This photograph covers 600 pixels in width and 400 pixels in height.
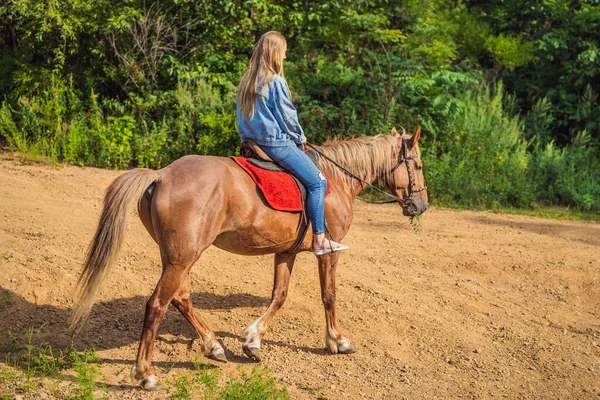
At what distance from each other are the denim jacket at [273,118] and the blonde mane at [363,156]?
0.74m

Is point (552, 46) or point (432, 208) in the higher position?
point (552, 46)

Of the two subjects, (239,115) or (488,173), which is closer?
(239,115)

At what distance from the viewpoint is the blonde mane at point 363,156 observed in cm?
654

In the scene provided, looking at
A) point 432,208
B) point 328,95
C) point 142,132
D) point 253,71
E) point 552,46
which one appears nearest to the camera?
point 253,71

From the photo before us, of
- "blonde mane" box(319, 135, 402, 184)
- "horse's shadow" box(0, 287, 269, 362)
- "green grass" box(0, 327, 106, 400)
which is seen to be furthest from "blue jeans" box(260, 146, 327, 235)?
"green grass" box(0, 327, 106, 400)

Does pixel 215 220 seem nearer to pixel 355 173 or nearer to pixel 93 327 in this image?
pixel 355 173

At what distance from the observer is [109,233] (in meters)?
5.30

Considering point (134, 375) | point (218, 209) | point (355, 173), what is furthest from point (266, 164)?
point (134, 375)

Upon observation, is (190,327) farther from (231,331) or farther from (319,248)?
(319,248)

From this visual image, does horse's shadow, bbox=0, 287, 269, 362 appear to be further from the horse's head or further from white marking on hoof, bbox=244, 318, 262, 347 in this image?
the horse's head

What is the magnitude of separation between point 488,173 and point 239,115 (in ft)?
25.4

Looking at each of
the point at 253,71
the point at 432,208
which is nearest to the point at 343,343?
the point at 253,71

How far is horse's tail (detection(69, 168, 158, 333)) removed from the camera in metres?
5.27

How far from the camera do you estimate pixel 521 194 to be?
1219cm
